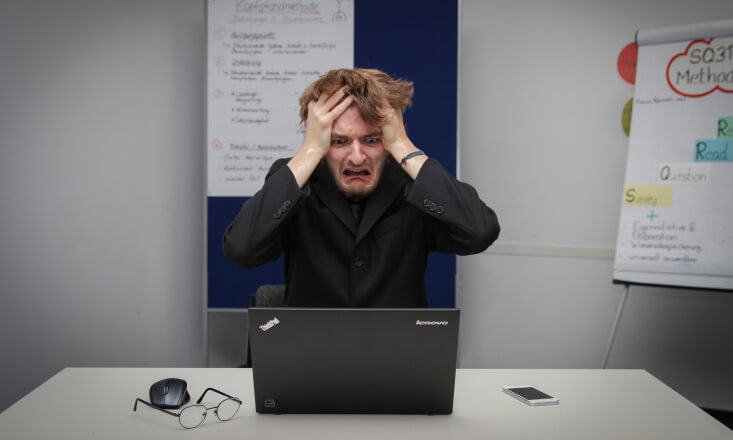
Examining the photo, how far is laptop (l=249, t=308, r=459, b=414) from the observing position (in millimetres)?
991

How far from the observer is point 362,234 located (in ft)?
5.38

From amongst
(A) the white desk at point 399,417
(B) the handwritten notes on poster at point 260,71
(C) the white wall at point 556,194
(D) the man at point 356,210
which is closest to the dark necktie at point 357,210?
(D) the man at point 356,210

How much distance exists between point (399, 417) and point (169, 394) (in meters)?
0.49

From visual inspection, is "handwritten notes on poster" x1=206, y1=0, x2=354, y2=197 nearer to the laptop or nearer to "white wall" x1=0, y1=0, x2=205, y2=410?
"white wall" x1=0, y1=0, x2=205, y2=410

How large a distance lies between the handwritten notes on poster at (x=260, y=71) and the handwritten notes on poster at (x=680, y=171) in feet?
4.93

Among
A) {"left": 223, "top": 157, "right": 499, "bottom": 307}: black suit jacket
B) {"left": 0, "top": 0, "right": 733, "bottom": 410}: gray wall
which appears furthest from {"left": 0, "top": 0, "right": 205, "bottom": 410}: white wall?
{"left": 223, "top": 157, "right": 499, "bottom": 307}: black suit jacket

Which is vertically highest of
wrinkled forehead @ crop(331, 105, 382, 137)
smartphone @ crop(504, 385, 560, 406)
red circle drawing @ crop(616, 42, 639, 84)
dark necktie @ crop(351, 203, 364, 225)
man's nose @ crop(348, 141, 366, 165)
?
red circle drawing @ crop(616, 42, 639, 84)

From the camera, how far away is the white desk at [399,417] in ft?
3.29

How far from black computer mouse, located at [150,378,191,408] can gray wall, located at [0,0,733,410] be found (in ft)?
→ 6.40

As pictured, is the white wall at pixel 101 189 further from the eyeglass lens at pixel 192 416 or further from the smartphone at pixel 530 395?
Result: the smartphone at pixel 530 395

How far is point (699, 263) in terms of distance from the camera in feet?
7.79

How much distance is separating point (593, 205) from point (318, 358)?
2451mm

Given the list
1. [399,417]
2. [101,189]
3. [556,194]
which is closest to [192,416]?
[399,417]

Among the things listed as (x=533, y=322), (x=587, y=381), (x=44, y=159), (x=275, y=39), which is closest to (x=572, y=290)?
(x=533, y=322)
